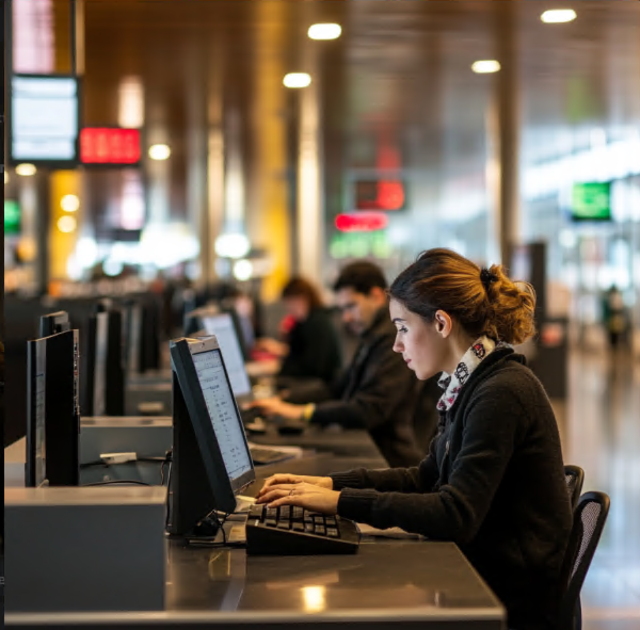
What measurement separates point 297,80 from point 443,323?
6816 mm

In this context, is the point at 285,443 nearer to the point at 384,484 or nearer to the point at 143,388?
the point at 143,388

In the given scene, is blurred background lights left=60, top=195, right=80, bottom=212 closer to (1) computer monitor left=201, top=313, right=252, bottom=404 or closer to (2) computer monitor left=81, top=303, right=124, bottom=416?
(1) computer monitor left=201, top=313, right=252, bottom=404

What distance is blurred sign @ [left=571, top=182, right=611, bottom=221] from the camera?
1504cm

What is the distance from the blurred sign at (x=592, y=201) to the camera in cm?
1504

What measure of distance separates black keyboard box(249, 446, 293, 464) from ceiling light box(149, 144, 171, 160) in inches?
413

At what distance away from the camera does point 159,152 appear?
1474 cm

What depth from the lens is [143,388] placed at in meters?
5.46

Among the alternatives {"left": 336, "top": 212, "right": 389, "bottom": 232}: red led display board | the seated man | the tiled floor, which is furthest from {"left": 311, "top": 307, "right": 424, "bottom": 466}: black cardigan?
{"left": 336, "top": 212, "right": 389, "bottom": 232}: red led display board

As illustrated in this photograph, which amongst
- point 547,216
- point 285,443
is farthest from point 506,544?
point 547,216

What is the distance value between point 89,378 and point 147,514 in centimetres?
195

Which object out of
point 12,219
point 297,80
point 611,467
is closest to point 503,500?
point 611,467

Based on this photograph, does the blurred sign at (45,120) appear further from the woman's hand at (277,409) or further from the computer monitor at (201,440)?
the computer monitor at (201,440)

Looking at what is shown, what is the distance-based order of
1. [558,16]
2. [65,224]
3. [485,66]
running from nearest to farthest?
[558,16]
[485,66]
[65,224]

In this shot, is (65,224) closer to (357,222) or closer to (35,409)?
(357,222)
